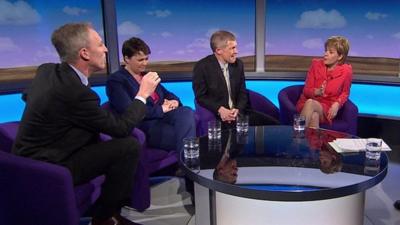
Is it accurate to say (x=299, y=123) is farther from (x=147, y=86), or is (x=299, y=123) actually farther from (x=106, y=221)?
(x=106, y=221)

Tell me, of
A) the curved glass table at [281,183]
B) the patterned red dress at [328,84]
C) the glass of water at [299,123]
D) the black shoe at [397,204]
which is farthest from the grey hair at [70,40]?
the black shoe at [397,204]

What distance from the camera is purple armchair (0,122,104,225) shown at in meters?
1.96

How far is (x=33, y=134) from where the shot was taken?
217 cm

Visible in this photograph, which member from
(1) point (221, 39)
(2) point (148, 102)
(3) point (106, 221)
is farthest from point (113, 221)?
(1) point (221, 39)

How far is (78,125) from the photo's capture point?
224 cm

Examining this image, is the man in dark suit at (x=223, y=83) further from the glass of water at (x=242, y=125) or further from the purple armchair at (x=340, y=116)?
the glass of water at (x=242, y=125)

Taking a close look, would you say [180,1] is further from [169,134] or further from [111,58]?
[169,134]

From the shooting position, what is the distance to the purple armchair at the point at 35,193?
1957mm

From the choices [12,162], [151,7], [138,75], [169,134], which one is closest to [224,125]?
[169,134]

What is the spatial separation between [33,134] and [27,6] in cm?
274

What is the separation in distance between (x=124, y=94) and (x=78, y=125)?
0.76m

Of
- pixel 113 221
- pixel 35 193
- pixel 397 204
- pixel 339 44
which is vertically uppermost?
pixel 339 44

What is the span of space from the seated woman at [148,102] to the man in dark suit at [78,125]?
0.57 metres

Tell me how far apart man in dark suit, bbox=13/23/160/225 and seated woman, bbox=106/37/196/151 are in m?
0.57
